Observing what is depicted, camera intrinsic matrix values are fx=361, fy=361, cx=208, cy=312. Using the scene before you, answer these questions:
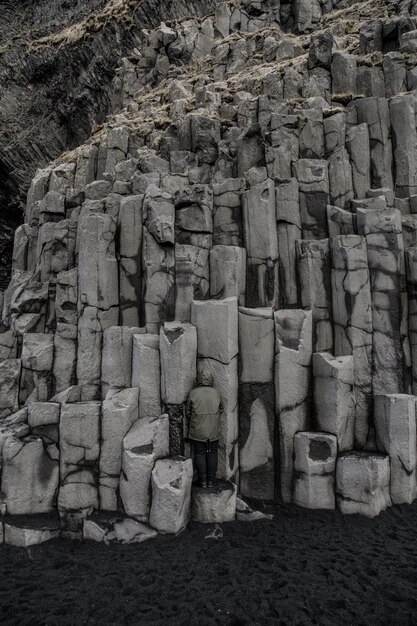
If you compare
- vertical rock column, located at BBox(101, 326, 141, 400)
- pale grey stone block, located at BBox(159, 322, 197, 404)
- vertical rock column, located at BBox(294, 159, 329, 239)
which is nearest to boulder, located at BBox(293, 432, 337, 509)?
pale grey stone block, located at BBox(159, 322, 197, 404)

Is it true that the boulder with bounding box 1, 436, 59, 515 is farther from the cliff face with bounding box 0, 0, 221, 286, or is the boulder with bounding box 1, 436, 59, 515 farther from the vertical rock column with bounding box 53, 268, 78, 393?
the cliff face with bounding box 0, 0, 221, 286

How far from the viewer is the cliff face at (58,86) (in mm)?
29578

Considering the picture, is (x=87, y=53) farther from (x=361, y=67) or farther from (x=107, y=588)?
(x=107, y=588)

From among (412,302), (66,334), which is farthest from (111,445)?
(412,302)

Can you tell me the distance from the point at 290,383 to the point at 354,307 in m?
2.62

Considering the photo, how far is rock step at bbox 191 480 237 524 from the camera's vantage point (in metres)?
7.20

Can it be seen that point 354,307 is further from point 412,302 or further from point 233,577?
point 233,577

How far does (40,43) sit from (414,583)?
4716 cm

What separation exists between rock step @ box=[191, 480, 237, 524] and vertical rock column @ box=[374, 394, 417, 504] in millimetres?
3572

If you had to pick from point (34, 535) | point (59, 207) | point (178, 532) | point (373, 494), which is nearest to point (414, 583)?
point (373, 494)

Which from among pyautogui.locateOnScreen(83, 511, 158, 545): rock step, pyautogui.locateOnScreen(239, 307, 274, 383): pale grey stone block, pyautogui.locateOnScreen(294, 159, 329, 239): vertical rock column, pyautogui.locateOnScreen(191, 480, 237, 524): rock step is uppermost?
pyautogui.locateOnScreen(294, 159, 329, 239): vertical rock column

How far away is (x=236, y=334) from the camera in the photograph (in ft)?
27.2

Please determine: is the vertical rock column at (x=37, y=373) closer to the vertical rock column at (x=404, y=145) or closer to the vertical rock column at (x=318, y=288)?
the vertical rock column at (x=318, y=288)

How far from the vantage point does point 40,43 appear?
35.5 meters
